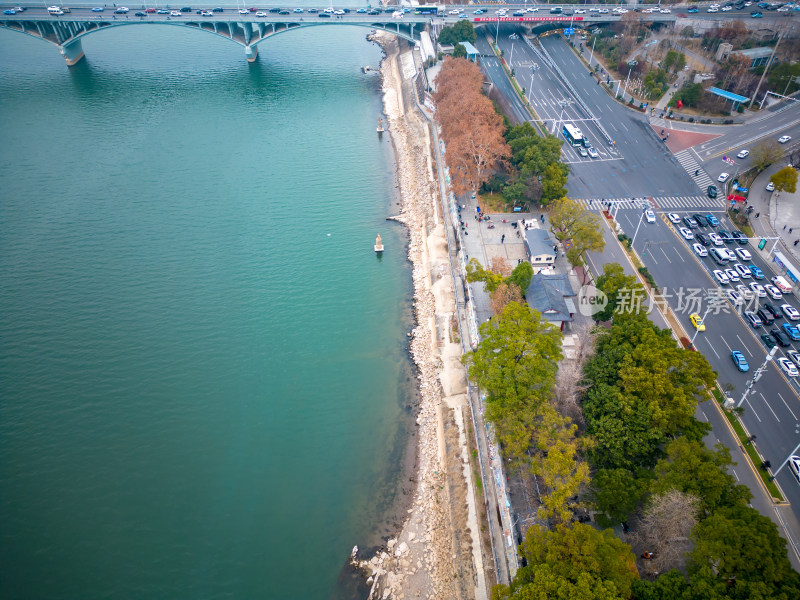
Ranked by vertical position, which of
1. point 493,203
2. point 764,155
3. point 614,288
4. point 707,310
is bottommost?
point 707,310

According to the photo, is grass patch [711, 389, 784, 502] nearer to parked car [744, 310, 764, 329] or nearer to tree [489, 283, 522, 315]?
parked car [744, 310, 764, 329]

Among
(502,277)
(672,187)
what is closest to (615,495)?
(502,277)

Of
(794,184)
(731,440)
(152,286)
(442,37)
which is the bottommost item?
(731,440)

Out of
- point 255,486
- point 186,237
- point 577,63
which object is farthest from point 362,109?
point 255,486

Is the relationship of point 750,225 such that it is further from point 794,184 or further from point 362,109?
point 362,109

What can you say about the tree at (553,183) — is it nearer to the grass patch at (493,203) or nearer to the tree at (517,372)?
the grass patch at (493,203)

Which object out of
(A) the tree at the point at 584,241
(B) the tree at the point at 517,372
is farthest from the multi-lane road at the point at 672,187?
(B) the tree at the point at 517,372

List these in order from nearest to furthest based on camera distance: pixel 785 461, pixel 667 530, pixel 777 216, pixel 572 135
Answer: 1. pixel 667 530
2. pixel 785 461
3. pixel 777 216
4. pixel 572 135

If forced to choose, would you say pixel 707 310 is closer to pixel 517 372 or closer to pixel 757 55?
pixel 517 372
